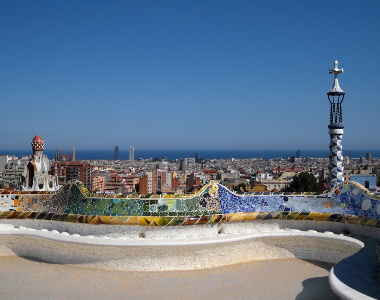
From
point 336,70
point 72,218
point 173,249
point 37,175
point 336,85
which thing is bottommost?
point 173,249

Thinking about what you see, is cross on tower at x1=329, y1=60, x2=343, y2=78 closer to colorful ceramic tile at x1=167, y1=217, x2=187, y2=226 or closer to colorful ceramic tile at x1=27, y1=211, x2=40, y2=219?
colorful ceramic tile at x1=167, y1=217, x2=187, y2=226

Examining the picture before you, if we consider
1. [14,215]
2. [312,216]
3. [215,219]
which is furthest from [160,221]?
[14,215]

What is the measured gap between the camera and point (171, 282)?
8.25 metres

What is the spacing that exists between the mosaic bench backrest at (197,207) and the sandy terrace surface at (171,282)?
1355 millimetres

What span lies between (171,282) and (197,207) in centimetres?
228

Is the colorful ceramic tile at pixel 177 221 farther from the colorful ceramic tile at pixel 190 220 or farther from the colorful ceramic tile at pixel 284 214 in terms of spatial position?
the colorful ceramic tile at pixel 284 214

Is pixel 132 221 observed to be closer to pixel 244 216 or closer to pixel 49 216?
pixel 49 216

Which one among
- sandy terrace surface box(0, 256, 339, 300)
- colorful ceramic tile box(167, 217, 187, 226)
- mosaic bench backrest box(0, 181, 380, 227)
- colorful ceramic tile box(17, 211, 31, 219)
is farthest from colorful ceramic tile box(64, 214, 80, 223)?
colorful ceramic tile box(167, 217, 187, 226)

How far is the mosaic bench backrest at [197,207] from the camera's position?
9.77 metres

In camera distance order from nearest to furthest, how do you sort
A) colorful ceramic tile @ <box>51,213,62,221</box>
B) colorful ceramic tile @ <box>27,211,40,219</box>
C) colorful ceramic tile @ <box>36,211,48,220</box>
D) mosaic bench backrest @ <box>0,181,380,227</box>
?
mosaic bench backrest @ <box>0,181,380,227</box>, colorful ceramic tile @ <box>51,213,62,221</box>, colorful ceramic tile @ <box>36,211,48,220</box>, colorful ceramic tile @ <box>27,211,40,219</box>

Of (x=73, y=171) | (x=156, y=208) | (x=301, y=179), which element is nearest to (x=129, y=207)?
(x=156, y=208)

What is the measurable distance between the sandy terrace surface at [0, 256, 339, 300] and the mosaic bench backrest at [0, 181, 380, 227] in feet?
4.45

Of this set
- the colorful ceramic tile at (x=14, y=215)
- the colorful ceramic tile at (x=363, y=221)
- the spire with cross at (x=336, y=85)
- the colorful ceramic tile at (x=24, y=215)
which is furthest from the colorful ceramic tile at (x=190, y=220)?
the spire with cross at (x=336, y=85)

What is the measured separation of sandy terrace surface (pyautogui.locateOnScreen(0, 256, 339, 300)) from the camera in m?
7.66
